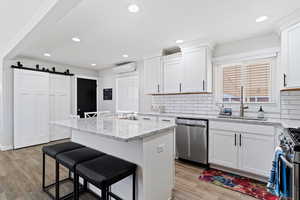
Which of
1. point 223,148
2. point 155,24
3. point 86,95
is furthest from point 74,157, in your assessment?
point 86,95

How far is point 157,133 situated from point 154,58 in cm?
269

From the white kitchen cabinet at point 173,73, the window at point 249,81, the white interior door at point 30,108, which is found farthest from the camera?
the white interior door at point 30,108

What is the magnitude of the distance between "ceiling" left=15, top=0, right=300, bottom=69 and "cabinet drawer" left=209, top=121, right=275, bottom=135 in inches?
67.1

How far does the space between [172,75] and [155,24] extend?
56.1 inches

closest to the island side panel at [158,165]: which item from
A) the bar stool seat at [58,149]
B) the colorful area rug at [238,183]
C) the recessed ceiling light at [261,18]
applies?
the colorful area rug at [238,183]

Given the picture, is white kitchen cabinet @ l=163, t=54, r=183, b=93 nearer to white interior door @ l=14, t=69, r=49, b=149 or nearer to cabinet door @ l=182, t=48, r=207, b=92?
cabinet door @ l=182, t=48, r=207, b=92

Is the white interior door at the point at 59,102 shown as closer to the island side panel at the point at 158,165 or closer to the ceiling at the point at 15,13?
the ceiling at the point at 15,13

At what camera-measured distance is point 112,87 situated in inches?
218

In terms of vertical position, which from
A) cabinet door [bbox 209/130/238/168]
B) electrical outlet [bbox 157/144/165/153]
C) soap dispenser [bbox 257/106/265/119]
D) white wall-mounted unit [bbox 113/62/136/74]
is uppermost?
white wall-mounted unit [bbox 113/62/136/74]

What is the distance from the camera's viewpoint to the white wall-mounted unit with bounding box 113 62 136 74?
15.5 ft

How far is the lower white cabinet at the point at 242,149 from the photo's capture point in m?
2.30

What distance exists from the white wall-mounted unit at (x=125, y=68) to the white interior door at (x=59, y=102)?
1665mm

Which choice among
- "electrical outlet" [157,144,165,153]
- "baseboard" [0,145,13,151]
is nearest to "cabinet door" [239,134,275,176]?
"electrical outlet" [157,144,165,153]

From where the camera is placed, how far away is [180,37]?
9.76 feet
